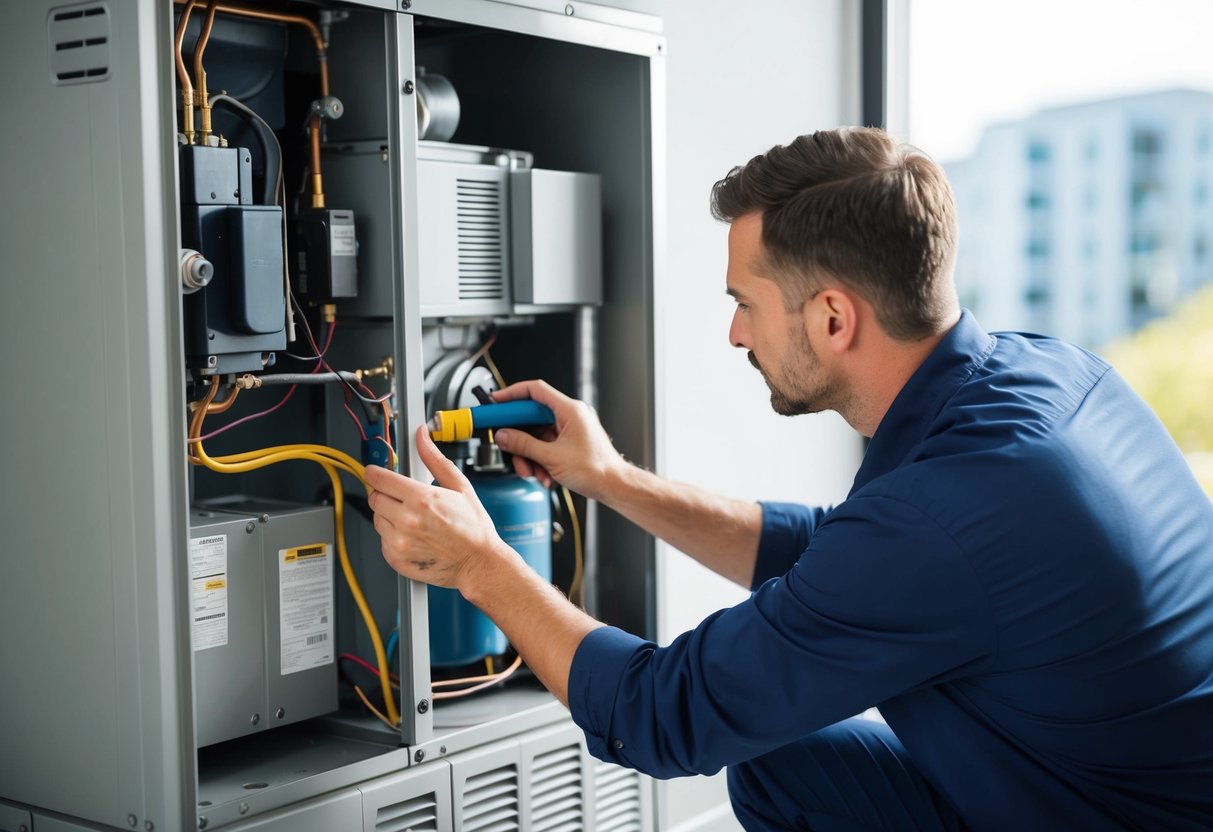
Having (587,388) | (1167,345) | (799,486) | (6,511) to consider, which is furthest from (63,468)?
(1167,345)

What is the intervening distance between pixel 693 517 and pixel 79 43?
3.76 feet

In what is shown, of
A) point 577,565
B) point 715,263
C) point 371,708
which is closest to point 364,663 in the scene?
point 371,708

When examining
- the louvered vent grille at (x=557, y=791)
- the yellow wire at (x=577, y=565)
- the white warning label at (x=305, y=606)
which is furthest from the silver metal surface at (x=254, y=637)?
the yellow wire at (x=577, y=565)

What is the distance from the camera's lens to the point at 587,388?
82.6 inches

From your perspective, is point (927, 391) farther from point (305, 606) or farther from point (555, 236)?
point (305, 606)

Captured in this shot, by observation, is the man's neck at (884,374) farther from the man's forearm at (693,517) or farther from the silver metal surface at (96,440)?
the silver metal surface at (96,440)

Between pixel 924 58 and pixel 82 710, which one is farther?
pixel 924 58

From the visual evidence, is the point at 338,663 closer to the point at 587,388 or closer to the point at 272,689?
the point at 272,689

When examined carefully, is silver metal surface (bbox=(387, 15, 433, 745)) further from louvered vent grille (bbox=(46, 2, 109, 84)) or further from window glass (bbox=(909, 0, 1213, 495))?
window glass (bbox=(909, 0, 1213, 495))

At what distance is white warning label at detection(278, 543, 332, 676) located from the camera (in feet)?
5.60

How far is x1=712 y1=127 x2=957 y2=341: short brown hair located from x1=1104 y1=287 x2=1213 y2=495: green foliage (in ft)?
13.0

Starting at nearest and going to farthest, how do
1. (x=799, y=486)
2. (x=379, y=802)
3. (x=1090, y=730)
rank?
(x=1090, y=730) → (x=379, y=802) → (x=799, y=486)

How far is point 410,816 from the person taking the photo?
1708 mm

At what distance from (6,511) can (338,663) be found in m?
0.55
